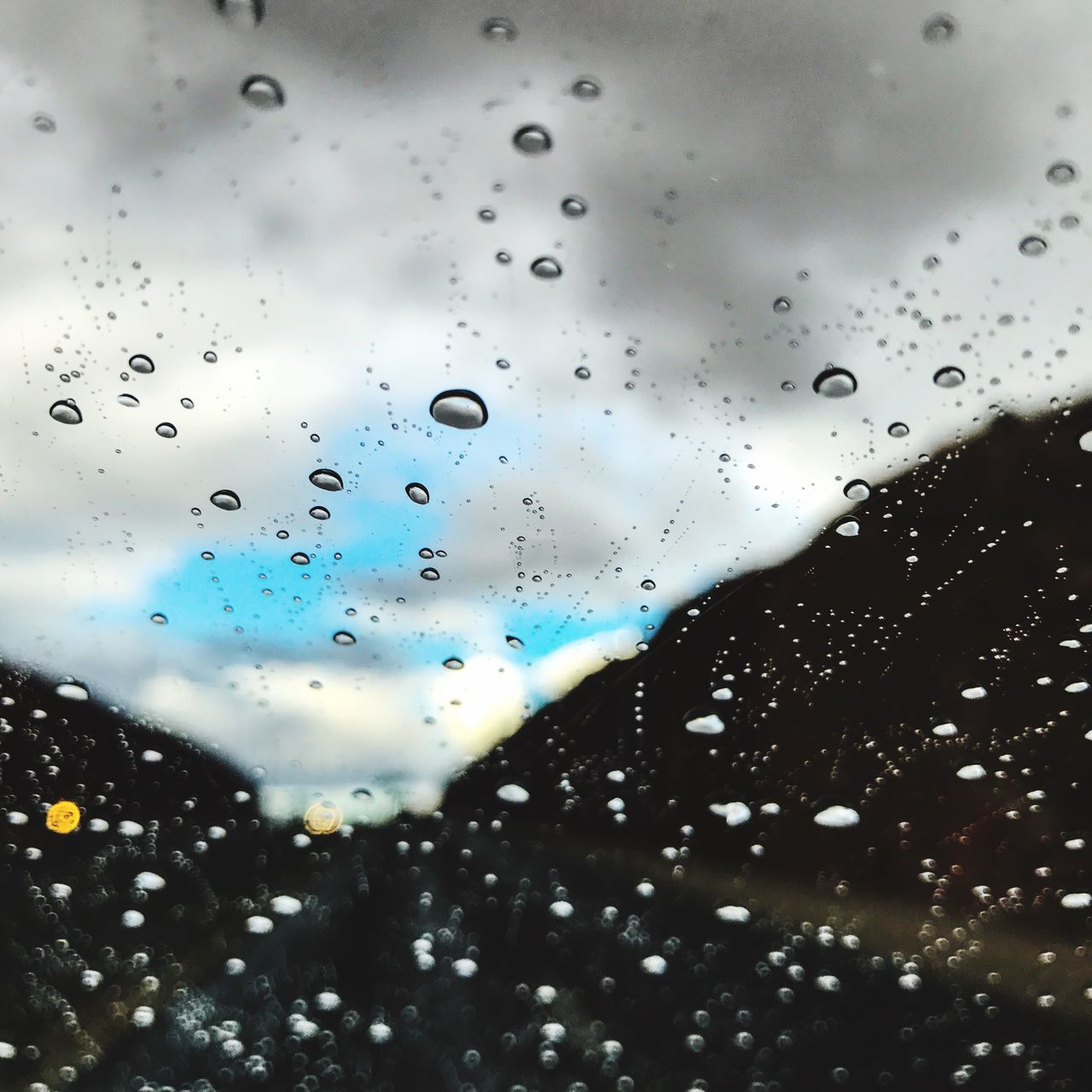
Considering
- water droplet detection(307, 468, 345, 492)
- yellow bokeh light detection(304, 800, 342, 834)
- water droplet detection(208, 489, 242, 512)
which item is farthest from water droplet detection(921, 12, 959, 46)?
yellow bokeh light detection(304, 800, 342, 834)

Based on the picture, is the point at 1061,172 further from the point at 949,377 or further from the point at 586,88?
the point at 586,88

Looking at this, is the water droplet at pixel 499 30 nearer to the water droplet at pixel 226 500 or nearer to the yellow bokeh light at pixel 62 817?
the water droplet at pixel 226 500

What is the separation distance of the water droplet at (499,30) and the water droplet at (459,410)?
82cm

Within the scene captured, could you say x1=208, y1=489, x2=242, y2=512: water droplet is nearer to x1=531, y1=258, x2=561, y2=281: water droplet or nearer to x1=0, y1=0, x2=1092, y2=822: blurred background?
x1=0, y1=0, x2=1092, y2=822: blurred background

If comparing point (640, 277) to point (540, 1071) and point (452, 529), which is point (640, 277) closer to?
point (452, 529)

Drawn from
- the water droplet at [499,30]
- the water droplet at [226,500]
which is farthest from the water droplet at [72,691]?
the water droplet at [499,30]

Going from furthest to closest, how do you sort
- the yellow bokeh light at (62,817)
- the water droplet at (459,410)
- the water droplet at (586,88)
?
the yellow bokeh light at (62,817), the water droplet at (459,410), the water droplet at (586,88)

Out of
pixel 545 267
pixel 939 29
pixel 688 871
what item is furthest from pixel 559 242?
pixel 688 871

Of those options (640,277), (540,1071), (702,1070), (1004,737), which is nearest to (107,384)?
(640,277)

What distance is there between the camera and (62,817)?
8.90ft

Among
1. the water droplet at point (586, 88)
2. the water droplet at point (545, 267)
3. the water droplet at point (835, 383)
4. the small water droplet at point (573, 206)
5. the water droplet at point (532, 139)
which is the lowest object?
the water droplet at point (835, 383)

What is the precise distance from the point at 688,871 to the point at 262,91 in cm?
256

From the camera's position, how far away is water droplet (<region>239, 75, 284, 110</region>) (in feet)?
5.49

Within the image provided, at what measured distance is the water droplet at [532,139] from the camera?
1.73 metres
